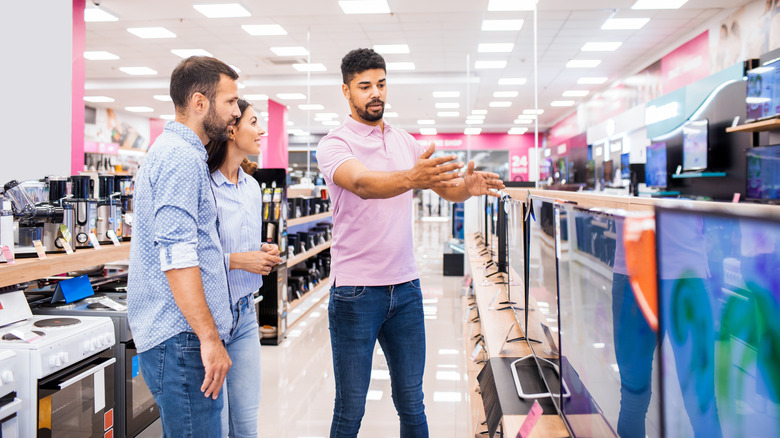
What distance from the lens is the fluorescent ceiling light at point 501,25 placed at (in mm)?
7836

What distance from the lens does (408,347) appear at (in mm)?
1865

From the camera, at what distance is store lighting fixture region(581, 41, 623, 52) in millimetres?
9266

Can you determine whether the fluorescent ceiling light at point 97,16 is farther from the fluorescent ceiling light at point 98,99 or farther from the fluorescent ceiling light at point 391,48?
the fluorescent ceiling light at point 98,99

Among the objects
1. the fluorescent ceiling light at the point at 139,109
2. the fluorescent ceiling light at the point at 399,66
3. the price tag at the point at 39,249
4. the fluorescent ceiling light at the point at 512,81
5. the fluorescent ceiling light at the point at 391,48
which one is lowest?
the price tag at the point at 39,249

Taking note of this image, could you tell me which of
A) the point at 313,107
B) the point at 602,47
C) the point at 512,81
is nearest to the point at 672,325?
the point at 602,47

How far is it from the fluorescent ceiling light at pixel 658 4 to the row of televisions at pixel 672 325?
720 cm

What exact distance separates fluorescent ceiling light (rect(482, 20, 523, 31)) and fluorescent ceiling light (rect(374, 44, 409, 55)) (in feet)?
5.68

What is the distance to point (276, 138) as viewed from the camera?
1388 cm

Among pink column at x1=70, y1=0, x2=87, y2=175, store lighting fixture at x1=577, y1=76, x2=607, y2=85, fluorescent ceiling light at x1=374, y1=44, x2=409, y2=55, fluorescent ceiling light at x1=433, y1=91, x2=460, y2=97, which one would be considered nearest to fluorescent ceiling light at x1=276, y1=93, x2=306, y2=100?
fluorescent ceiling light at x1=433, y1=91, x2=460, y2=97

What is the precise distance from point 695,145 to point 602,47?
3107 mm

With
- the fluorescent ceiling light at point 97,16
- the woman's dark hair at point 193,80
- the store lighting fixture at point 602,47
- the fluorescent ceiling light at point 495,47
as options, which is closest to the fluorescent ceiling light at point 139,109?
the fluorescent ceiling light at point 97,16

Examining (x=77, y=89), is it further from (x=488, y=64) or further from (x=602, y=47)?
(x=602, y=47)

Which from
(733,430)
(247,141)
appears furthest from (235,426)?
(733,430)

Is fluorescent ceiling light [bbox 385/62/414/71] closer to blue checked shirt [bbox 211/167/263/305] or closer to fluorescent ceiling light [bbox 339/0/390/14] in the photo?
fluorescent ceiling light [bbox 339/0/390/14]
